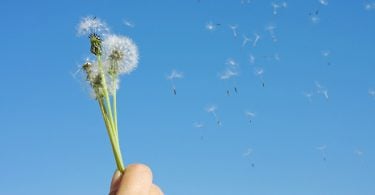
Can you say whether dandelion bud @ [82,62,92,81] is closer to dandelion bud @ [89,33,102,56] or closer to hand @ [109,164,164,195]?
dandelion bud @ [89,33,102,56]

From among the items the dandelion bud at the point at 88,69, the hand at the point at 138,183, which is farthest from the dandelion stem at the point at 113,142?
the hand at the point at 138,183

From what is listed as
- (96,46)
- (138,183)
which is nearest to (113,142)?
(96,46)

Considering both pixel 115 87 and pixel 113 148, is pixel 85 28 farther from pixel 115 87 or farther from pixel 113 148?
pixel 113 148

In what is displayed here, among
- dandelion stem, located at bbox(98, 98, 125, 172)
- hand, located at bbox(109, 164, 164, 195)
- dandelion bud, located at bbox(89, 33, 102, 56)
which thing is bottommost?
dandelion stem, located at bbox(98, 98, 125, 172)

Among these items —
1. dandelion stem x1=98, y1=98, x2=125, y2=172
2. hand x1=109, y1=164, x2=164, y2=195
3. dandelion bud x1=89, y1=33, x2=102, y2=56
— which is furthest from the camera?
dandelion bud x1=89, y1=33, x2=102, y2=56

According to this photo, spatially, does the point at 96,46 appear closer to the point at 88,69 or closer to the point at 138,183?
the point at 88,69

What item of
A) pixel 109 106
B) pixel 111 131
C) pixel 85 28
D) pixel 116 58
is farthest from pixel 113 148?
pixel 85 28

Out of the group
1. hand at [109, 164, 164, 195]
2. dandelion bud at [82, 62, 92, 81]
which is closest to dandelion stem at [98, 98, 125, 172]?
dandelion bud at [82, 62, 92, 81]

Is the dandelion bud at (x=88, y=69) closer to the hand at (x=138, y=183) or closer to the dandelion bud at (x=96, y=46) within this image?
the dandelion bud at (x=96, y=46)
